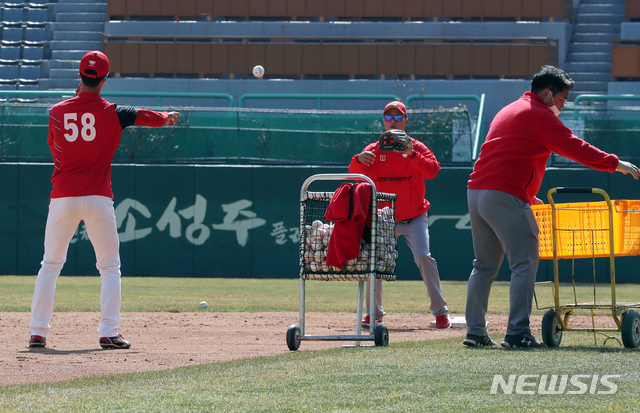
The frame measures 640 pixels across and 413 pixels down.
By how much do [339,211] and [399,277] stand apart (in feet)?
39.5

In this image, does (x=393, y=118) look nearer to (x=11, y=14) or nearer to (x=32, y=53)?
(x=32, y=53)

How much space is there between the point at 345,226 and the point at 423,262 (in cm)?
234

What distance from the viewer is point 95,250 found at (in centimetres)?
748

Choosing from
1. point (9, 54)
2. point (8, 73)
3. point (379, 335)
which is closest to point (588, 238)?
point (379, 335)

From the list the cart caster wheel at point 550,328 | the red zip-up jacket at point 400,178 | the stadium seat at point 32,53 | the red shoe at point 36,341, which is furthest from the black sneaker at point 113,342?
the stadium seat at point 32,53

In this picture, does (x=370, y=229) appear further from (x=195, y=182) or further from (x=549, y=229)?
(x=195, y=182)

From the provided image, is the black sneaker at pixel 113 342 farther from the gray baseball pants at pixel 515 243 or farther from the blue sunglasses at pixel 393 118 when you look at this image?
the blue sunglasses at pixel 393 118

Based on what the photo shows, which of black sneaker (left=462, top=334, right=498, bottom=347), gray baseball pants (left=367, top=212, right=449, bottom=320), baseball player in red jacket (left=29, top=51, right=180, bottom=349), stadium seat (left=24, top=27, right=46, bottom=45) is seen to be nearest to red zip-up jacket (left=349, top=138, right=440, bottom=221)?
gray baseball pants (left=367, top=212, right=449, bottom=320)

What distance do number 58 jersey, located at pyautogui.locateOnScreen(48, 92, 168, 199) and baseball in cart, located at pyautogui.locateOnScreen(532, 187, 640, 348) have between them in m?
3.40

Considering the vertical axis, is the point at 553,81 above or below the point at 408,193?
above

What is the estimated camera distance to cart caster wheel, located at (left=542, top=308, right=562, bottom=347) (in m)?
7.12

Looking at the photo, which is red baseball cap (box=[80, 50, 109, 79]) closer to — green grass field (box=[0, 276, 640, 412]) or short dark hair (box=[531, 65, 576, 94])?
green grass field (box=[0, 276, 640, 412])

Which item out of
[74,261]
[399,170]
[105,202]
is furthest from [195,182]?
[105,202]

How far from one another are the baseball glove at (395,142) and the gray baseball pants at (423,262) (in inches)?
41.6
